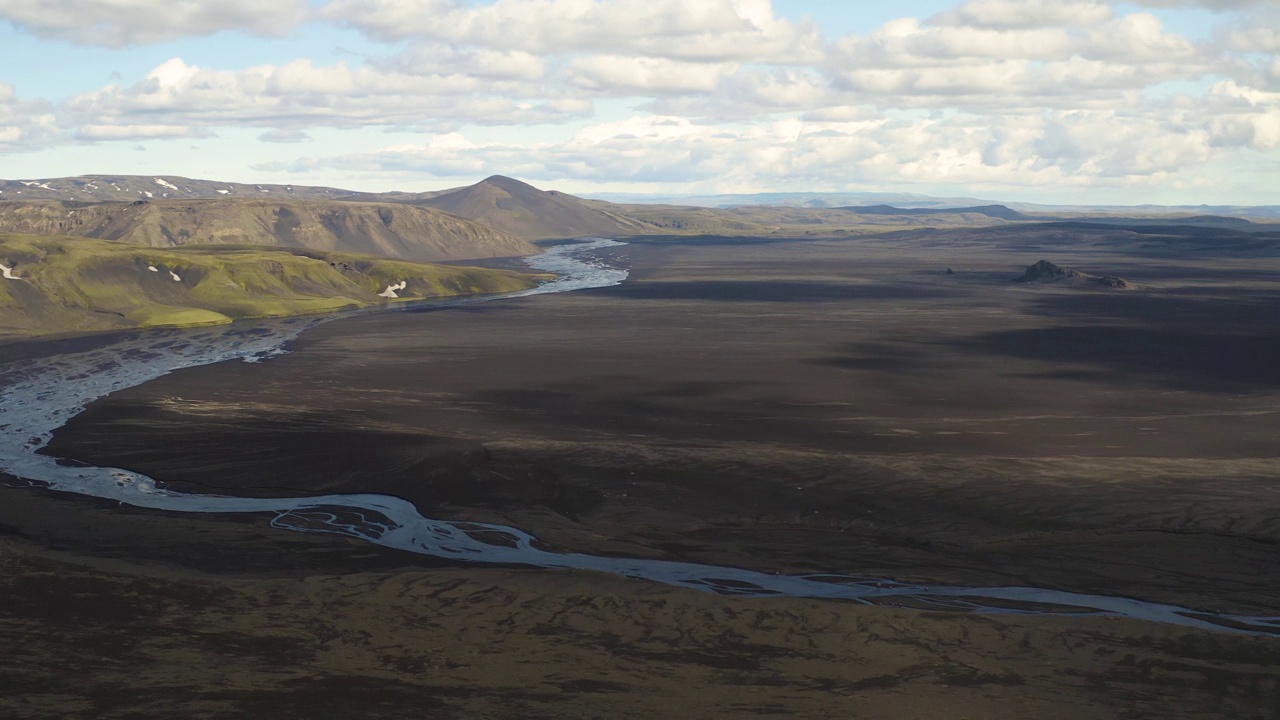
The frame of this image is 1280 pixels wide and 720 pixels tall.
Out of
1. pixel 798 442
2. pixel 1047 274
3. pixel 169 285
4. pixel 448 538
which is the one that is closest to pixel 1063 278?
pixel 1047 274

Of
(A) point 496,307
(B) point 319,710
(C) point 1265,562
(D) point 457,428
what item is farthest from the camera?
(A) point 496,307

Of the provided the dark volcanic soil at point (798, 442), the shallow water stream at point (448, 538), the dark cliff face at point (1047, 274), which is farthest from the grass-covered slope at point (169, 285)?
the dark cliff face at point (1047, 274)

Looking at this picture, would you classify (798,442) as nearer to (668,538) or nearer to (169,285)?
(668,538)

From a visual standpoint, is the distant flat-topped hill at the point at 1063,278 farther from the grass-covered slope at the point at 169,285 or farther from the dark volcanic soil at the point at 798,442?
the grass-covered slope at the point at 169,285

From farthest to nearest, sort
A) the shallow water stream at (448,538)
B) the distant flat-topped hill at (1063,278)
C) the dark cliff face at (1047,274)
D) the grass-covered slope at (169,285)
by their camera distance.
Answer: the dark cliff face at (1047,274) → the distant flat-topped hill at (1063,278) → the grass-covered slope at (169,285) → the shallow water stream at (448,538)

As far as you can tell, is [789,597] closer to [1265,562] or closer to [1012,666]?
[1012,666]

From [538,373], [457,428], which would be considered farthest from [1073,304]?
[457,428]
